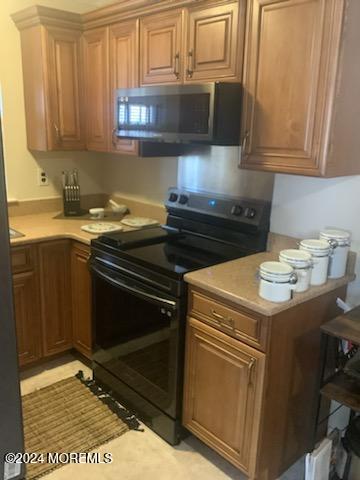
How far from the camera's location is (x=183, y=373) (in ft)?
6.61

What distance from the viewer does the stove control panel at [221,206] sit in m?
2.24

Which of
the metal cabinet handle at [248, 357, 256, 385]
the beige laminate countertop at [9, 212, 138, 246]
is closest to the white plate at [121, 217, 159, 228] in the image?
the beige laminate countertop at [9, 212, 138, 246]

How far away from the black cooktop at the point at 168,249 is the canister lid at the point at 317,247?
41 centimetres

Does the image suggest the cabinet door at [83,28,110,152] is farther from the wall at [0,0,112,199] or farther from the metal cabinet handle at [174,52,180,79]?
the metal cabinet handle at [174,52,180,79]

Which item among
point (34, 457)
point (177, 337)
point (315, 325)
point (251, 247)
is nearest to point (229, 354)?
point (177, 337)

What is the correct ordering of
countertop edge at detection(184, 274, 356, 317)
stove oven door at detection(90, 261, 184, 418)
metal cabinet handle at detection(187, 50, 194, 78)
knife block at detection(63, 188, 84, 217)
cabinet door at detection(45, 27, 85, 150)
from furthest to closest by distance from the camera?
1. knife block at detection(63, 188, 84, 217)
2. cabinet door at detection(45, 27, 85, 150)
3. metal cabinet handle at detection(187, 50, 194, 78)
4. stove oven door at detection(90, 261, 184, 418)
5. countertop edge at detection(184, 274, 356, 317)

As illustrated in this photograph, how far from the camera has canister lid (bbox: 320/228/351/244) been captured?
189 cm

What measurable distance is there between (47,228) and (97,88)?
96 cm

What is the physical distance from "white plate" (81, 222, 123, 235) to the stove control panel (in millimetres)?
360

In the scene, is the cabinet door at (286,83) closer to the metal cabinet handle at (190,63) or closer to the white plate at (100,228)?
the metal cabinet handle at (190,63)

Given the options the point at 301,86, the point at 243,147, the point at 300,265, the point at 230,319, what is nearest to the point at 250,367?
the point at 230,319

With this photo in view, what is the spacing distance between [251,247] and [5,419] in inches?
54.6

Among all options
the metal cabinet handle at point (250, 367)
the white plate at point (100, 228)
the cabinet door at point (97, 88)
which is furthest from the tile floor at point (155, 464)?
the cabinet door at point (97, 88)

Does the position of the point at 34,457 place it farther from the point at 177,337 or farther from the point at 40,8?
the point at 40,8
